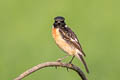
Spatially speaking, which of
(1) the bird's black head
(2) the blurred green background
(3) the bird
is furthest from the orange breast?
(2) the blurred green background

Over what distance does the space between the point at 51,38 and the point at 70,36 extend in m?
5.46

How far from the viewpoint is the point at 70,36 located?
26.2 ft

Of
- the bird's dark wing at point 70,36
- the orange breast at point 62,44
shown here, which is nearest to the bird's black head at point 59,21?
the bird's dark wing at point 70,36

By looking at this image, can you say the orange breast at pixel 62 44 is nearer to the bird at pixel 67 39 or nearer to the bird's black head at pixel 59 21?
the bird at pixel 67 39

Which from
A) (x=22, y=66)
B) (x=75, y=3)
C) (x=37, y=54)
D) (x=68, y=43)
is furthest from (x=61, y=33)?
(x=75, y=3)

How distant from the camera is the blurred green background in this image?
36.3 feet

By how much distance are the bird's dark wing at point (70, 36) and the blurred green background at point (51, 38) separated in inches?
93.7

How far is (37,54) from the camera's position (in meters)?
11.9

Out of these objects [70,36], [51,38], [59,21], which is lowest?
[51,38]

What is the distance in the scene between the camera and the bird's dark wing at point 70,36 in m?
7.91

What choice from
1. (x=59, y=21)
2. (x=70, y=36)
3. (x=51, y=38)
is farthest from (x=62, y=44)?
(x=51, y=38)

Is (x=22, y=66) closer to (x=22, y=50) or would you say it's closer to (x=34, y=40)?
(x=22, y=50)

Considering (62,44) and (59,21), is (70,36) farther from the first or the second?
(59,21)

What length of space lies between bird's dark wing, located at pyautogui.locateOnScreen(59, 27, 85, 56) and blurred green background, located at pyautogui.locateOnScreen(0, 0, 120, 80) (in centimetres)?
238
